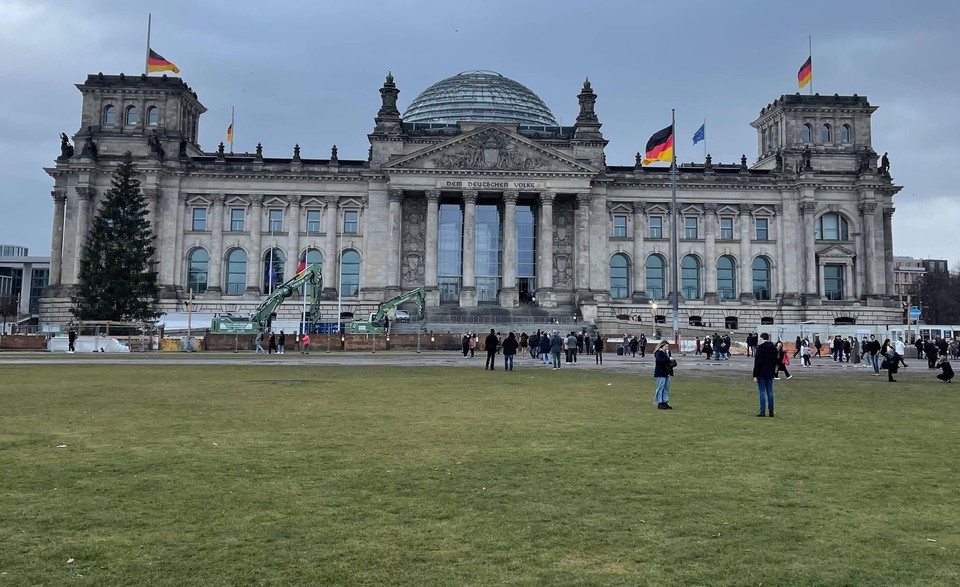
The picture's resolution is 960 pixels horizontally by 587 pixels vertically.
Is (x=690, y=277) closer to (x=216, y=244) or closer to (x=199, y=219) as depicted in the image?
(x=216, y=244)

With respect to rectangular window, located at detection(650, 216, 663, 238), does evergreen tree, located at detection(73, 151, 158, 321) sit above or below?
below

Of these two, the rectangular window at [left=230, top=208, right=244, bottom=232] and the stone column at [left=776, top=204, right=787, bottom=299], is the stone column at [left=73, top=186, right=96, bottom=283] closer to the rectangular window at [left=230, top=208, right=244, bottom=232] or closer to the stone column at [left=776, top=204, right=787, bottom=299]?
the rectangular window at [left=230, top=208, right=244, bottom=232]

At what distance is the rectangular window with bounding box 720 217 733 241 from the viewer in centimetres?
8381

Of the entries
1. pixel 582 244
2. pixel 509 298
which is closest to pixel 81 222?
pixel 509 298

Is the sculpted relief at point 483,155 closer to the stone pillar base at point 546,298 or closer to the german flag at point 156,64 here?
the stone pillar base at point 546,298

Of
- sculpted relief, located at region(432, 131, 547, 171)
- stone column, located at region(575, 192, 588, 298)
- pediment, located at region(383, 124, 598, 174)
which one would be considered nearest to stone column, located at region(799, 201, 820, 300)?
stone column, located at region(575, 192, 588, 298)

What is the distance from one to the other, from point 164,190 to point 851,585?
83975mm

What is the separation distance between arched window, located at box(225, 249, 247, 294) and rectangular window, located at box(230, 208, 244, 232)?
2425mm

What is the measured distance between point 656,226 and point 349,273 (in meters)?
34.9

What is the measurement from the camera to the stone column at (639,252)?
81812mm

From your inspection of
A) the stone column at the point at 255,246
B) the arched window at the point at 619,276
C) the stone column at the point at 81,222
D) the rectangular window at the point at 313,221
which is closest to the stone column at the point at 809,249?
the arched window at the point at 619,276

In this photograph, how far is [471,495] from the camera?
28.4ft

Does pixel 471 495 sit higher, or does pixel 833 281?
pixel 833 281

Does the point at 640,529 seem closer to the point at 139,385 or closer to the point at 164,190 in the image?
the point at 139,385
